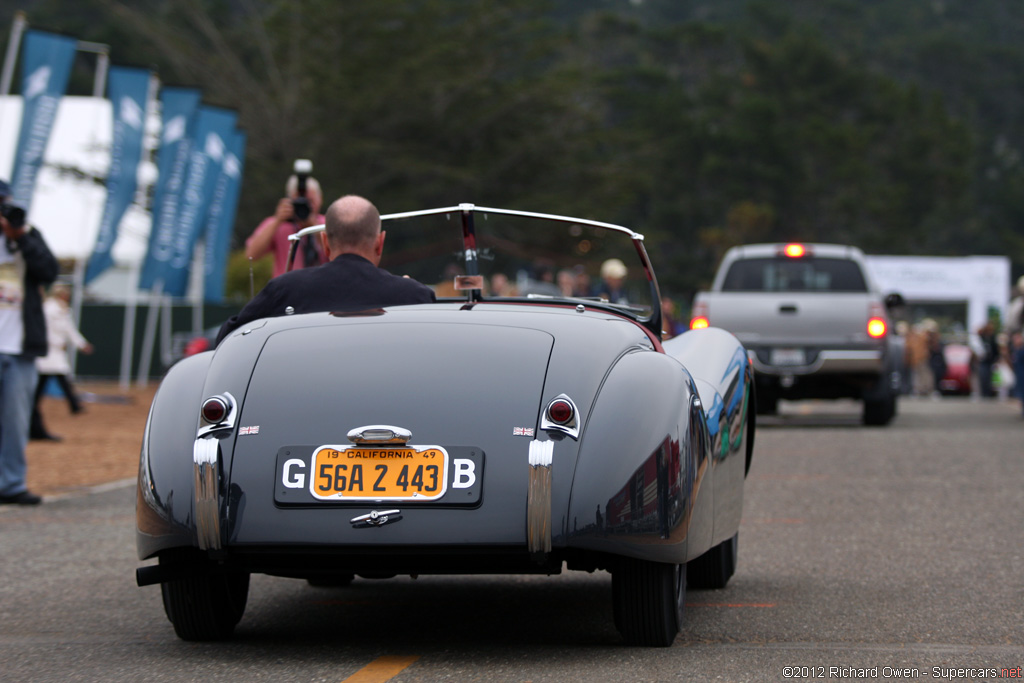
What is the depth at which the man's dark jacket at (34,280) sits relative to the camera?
888 centimetres

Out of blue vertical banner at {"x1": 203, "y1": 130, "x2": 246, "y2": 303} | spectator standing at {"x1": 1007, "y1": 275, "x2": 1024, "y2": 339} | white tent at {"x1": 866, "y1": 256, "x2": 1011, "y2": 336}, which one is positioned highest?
white tent at {"x1": 866, "y1": 256, "x2": 1011, "y2": 336}

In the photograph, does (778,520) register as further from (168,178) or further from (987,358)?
(987,358)

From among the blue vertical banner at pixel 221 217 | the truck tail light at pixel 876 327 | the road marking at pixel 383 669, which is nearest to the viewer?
the road marking at pixel 383 669

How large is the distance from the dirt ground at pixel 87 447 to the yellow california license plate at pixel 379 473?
5.15m

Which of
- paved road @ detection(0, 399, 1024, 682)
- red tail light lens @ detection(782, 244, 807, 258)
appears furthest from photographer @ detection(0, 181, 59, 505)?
red tail light lens @ detection(782, 244, 807, 258)

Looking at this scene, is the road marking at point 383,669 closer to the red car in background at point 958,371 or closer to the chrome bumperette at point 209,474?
the chrome bumperette at point 209,474

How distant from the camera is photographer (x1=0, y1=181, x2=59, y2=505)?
29.2 feet

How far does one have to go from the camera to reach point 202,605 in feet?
15.4

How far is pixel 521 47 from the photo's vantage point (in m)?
48.0

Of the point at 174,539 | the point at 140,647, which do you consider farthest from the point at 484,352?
the point at 140,647

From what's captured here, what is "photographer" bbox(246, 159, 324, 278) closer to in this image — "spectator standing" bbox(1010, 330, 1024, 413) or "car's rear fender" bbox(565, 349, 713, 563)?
"car's rear fender" bbox(565, 349, 713, 563)

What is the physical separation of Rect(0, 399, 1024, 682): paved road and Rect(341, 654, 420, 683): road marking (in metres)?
0.02

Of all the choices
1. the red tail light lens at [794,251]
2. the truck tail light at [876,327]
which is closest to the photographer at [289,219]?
the truck tail light at [876,327]

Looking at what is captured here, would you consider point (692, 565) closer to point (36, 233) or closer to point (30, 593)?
point (30, 593)
